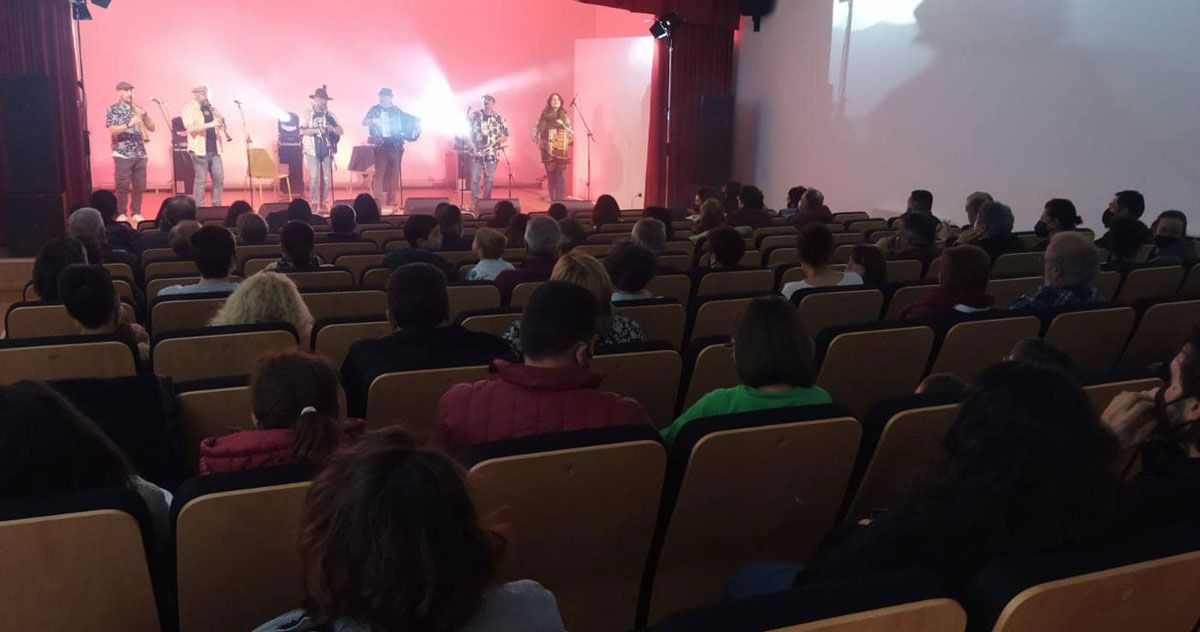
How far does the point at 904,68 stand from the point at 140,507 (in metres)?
9.18

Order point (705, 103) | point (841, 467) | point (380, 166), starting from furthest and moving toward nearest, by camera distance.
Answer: point (380, 166), point (705, 103), point (841, 467)

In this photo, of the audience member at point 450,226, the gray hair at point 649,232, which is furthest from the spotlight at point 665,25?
the gray hair at point 649,232

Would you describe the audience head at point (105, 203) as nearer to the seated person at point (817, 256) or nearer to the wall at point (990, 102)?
the seated person at point (817, 256)

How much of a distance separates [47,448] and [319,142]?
10966mm

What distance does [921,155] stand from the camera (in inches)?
359

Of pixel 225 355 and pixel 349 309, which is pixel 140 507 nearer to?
pixel 225 355

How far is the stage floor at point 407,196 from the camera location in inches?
492

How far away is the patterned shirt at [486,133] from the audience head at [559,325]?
10.9m

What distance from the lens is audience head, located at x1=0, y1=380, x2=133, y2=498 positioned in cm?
153

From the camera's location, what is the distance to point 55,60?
9.23m

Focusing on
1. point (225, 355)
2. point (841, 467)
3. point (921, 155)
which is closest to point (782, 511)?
point (841, 467)

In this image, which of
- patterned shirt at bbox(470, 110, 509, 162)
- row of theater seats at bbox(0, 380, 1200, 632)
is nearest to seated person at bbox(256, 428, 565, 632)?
row of theater seats at bbox(0, 380, 1200, 632)

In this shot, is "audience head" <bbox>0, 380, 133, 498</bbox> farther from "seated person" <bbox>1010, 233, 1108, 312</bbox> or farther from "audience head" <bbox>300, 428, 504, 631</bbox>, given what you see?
"seated person" <bbox>1010, 233, 1108, 312</bbox>

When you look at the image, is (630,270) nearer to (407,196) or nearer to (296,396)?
(296,396)
